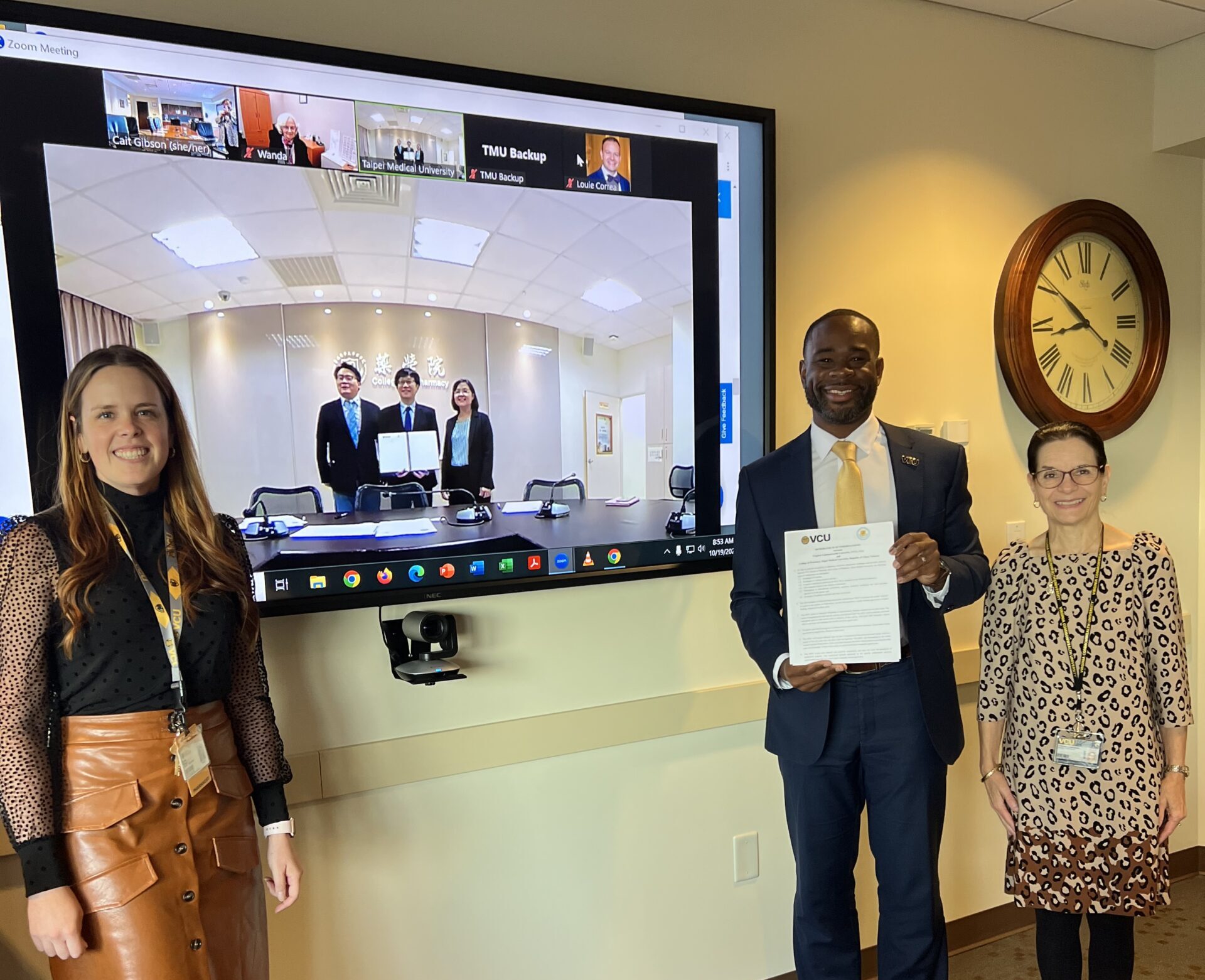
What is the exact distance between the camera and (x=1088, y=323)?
2551 millimetres

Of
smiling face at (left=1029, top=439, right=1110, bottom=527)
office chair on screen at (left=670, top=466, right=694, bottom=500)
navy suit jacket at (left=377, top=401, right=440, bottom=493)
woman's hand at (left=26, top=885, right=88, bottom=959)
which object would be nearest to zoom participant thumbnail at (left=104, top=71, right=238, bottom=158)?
navy suit jacket at (left=377, top=401, right=440, bottom=493)

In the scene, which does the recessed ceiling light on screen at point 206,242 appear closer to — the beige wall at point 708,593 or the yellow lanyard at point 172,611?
the beige wall at point 708,593

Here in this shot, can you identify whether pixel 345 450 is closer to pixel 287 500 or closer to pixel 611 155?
pixel 287 500

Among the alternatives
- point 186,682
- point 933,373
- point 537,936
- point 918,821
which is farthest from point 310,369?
point 933,373

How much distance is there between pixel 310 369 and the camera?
1.64 metres

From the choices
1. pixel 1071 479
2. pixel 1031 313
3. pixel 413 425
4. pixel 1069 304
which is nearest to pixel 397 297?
pixel 413 425

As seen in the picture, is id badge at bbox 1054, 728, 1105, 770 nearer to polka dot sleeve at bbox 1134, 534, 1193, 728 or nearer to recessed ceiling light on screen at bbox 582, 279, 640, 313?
polka dot sleeve at bbox 1134, 534, 1193, 728

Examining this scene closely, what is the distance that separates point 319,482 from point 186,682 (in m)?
0.50

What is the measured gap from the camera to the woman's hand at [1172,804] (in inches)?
67.6

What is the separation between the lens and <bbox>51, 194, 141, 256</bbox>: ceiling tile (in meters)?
1.45

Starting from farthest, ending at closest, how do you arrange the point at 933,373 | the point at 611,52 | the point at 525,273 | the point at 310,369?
the point at 933,373 < the point at 611,52 < the point at 525,273 < the point at 310,369

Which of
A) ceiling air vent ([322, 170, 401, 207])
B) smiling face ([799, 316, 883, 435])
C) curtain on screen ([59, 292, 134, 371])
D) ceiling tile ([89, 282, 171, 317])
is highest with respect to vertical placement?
ceiling air vent ([322, 170, 401, 207])

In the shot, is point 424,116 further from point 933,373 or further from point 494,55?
point 933,373

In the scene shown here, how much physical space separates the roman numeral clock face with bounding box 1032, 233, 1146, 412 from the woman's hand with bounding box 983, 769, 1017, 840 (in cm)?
131
